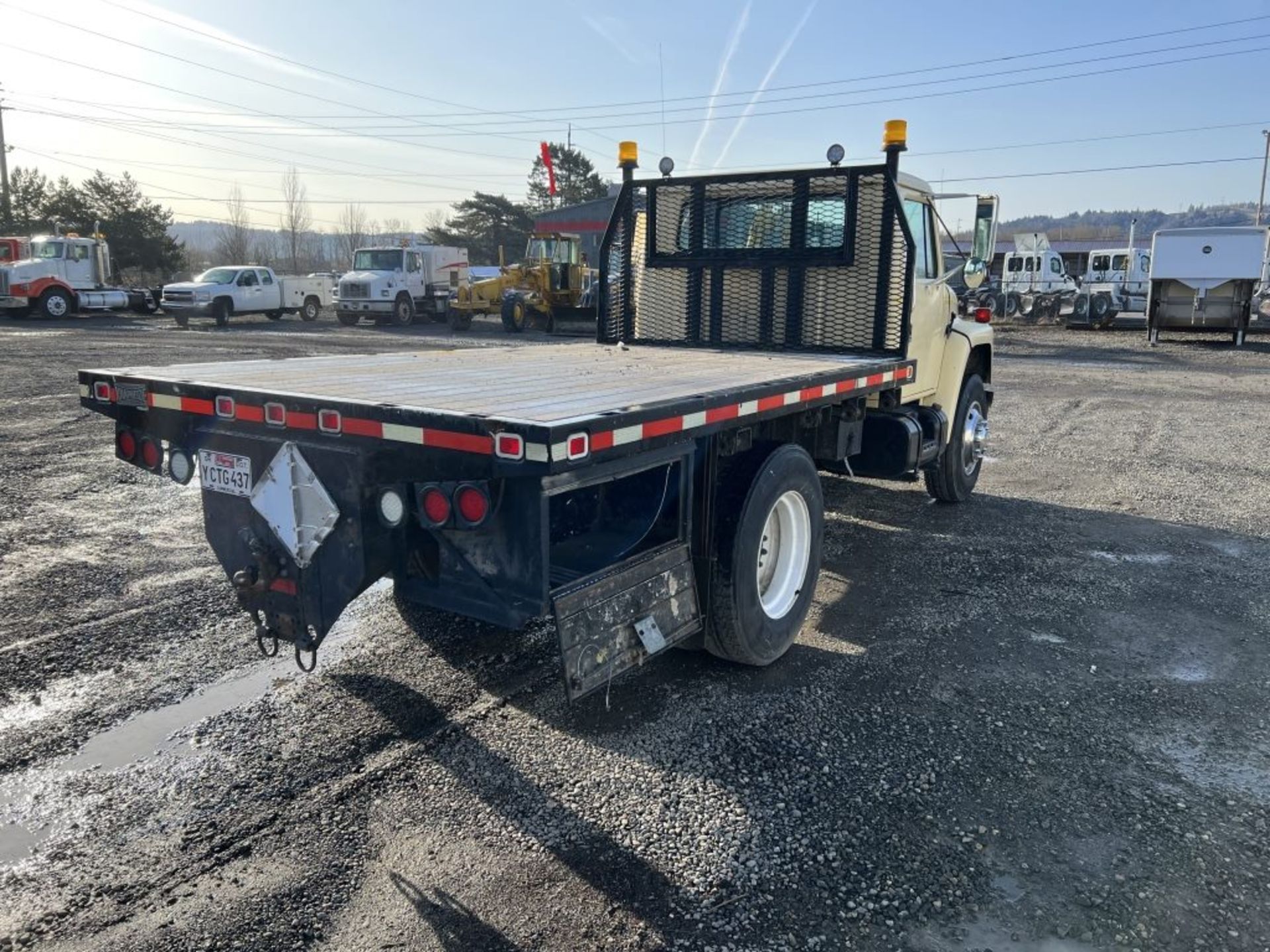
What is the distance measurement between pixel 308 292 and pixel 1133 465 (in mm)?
32422

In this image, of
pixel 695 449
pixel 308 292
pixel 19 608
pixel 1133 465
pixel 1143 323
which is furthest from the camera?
pixel 308 292

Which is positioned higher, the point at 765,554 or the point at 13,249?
the point at 13,249

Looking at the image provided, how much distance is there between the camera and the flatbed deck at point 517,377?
3383 millimetres

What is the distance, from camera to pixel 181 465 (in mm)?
4129

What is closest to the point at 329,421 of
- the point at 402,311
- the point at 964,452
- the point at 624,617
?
the point at 624,617

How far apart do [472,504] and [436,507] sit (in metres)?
0.18

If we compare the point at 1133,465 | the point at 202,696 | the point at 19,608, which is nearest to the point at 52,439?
the point at 19,608

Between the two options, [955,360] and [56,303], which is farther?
[56,303]

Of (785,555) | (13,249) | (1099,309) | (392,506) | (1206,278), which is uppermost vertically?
(13,249)

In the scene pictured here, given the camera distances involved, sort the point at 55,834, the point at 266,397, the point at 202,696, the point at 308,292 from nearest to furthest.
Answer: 1. the point at 55,834
2. the point at 266,397
3. the point at 202,696
4. the point at 308,292

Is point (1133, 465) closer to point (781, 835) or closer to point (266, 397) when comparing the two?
point (781, 835)

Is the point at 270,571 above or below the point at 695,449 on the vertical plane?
below

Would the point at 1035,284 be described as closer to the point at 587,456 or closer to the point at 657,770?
the point at 657,770

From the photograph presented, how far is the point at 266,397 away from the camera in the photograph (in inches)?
139
